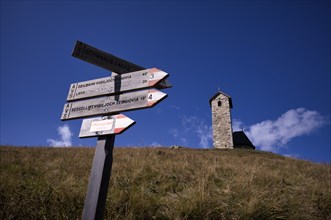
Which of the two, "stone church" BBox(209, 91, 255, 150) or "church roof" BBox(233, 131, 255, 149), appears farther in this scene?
"church roof" BBox(233, 131, 255, 149)

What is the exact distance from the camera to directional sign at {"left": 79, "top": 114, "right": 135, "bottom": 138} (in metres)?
2.69

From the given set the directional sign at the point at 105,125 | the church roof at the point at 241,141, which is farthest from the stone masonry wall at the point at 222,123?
the directional sign at the point at 105,125

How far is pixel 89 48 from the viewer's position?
10.6 ft

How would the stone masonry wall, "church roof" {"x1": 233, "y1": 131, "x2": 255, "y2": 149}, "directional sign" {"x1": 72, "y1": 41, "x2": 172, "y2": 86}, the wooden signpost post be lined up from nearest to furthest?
the wooden signpost post → "directional sign" {"x1": 72, "y1": 41, "x2": 172, "y2": 86} → the stone masonry wall → "church roof" {"x1": 233, "y1": 131, "x2": 255, "y2": 149}

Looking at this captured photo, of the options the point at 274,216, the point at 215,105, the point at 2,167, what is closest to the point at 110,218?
the point at 274,216

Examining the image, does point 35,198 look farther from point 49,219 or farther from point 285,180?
point 285,180

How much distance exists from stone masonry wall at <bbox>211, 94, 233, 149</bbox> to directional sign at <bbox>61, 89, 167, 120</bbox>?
3292 cm

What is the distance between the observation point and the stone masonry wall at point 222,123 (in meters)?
34.4

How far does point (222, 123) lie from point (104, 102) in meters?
34.9

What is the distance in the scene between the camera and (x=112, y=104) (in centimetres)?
301

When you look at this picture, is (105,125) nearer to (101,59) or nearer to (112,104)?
(112,104)

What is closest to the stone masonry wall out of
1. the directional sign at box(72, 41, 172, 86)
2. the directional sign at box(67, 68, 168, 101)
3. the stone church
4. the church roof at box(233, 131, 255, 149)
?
the stone church

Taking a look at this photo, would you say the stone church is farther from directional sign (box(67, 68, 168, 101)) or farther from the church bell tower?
directional sign (box(67, 68, 168, 101))

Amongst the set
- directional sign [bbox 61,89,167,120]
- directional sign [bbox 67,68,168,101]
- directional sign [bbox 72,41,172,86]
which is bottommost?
directional sign [bbox 61,89,167,120]
